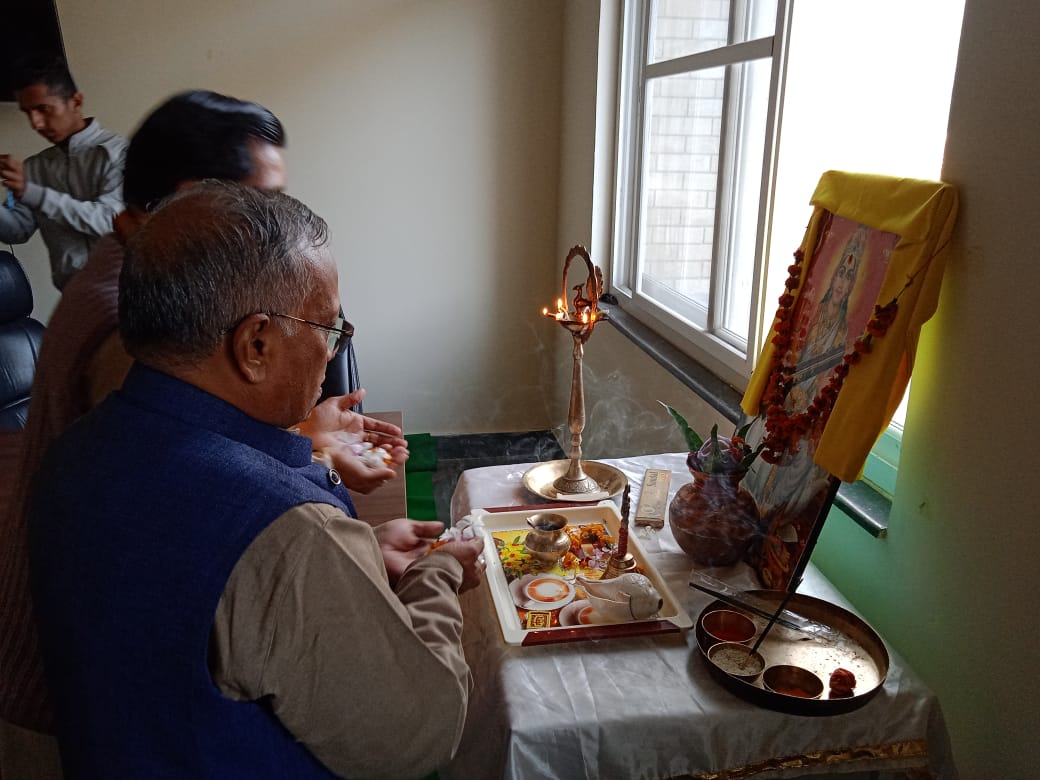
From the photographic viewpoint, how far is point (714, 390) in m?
2.15

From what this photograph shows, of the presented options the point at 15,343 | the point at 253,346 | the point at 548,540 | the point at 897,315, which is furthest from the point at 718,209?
the point at 15,343

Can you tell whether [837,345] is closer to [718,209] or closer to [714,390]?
[714,390]

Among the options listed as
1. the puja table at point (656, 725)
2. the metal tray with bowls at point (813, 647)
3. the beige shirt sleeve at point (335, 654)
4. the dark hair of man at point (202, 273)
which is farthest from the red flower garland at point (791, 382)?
the dark hair of man at point (202, 273)

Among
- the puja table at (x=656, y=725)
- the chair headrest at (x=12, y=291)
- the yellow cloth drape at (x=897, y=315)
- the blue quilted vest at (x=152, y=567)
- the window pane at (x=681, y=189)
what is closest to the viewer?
the blue quilted vest at (x=152, y=567)

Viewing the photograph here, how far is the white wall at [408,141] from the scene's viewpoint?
11.5 feet

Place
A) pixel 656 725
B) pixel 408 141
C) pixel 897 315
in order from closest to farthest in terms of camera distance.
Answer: pixel 656 725, pixel 897 315, pixel 408 141

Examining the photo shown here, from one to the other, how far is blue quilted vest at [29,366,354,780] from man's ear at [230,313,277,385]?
0.15ft

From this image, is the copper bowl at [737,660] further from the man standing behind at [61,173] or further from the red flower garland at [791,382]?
the man standing behind at [61,173]

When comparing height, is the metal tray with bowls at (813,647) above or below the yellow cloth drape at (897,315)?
below

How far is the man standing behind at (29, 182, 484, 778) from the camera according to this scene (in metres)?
0.77

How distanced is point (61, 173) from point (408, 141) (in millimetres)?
1485

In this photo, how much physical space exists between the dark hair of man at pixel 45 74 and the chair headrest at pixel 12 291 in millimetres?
729

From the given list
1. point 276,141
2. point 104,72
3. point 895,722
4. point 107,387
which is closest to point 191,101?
point 276,141

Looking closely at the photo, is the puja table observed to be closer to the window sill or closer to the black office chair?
the window sill
